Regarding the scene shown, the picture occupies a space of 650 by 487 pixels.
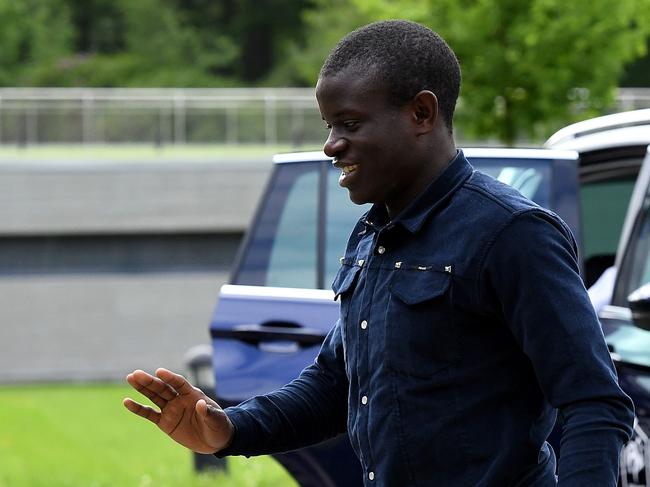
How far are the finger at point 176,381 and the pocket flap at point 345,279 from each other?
0.34m

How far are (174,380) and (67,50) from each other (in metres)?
49.0

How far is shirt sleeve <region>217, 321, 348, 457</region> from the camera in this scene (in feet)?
9.22

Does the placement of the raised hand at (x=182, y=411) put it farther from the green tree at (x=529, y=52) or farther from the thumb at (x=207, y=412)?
the green tree at (x=529, y=52)

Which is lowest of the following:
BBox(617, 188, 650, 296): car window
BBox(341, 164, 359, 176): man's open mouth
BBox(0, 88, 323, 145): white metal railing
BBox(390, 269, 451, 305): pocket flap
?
BBox(0, 88, 323, 145): white metal railing

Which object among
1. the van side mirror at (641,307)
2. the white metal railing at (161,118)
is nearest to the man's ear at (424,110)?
the van side mirror at (641,307)

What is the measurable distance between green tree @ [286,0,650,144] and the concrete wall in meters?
5.55

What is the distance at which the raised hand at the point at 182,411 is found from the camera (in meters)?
2.61

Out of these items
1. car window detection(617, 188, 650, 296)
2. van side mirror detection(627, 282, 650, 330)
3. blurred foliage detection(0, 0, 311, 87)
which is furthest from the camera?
blurred foliage detection(0, 0, 311, 87)

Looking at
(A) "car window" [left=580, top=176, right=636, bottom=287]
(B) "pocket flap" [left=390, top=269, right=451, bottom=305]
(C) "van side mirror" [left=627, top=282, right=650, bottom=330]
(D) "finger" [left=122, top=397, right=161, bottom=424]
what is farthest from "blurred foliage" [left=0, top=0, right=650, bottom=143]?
(B) "pocket flap" [left=390, top=269, right=451, bottom=305]

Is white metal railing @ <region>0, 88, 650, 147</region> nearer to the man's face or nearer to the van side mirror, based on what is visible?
the van side mirror

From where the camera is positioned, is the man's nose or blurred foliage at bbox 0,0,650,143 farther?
blurred foliage at bbox 0,0,650,143

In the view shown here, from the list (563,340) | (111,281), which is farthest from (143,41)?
(563,340)

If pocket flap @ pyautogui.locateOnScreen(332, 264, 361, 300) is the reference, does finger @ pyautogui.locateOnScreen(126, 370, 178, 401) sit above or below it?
below

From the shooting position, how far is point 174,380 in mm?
2609
